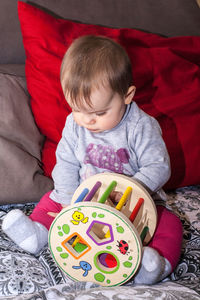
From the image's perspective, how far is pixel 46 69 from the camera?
131 cm

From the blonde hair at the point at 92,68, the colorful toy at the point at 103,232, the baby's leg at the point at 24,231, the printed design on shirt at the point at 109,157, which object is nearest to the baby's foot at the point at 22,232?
the baby's leg at the point at 24,231

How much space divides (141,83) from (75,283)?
757 millimetres

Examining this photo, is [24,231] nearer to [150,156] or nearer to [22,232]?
[22,232]

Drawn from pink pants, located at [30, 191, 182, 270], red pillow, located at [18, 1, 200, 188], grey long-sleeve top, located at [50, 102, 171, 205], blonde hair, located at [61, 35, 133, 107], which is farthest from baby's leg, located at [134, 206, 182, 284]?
blonde hair, located at [61, 35, 133, 107]

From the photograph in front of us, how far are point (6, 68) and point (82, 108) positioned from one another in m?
0.59

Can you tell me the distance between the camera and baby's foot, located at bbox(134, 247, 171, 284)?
88cm

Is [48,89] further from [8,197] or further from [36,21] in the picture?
[8,197]

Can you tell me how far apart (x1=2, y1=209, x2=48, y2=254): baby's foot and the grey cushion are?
0.17 metres

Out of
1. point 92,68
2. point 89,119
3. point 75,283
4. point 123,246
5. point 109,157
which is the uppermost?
point 92,68

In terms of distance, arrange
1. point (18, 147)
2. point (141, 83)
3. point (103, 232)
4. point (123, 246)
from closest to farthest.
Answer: point (123, 246)
point (103, 232)
point (18, 147)
point (141, 83)

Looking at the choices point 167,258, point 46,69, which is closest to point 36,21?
point 46,69

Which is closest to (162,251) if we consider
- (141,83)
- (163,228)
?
(163,228)

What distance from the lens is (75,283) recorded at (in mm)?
883

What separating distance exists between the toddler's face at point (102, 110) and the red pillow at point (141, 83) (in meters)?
0.35
